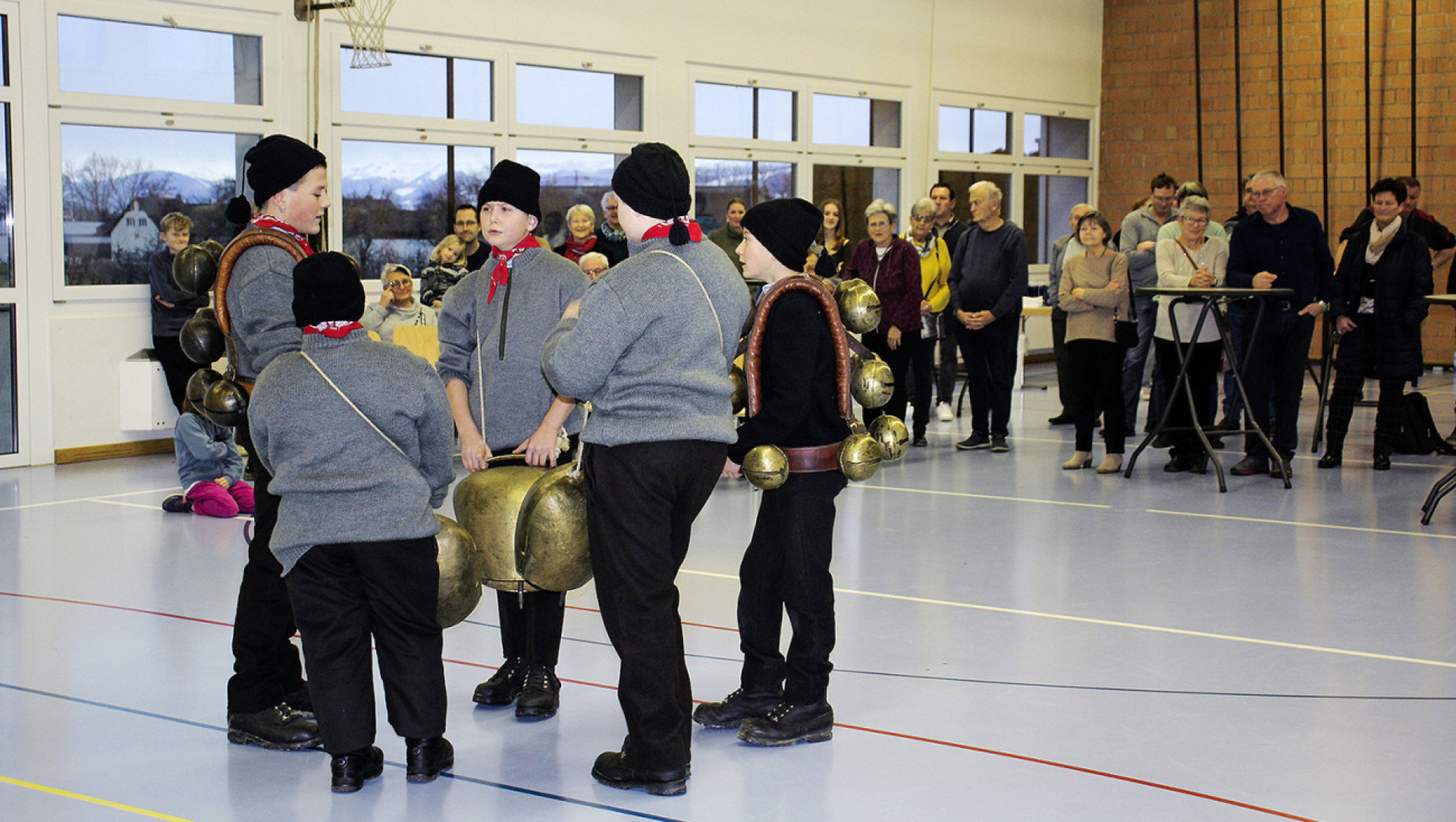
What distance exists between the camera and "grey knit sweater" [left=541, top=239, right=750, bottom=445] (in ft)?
10.2

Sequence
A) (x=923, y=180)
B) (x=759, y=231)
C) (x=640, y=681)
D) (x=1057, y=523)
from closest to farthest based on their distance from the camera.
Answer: (x=640, y=681) → (x=759, y=231) → (x=1057, y=523) → (x=923, y=180)

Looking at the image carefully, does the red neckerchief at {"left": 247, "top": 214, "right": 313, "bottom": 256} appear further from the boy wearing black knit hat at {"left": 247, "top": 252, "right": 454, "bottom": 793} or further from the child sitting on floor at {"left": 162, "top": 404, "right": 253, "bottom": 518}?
the child sitting on floor at {"left": 162, "top": 404, "right": 253, "bottom": 518}

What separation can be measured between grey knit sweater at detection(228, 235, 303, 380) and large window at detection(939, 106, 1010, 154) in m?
12.3

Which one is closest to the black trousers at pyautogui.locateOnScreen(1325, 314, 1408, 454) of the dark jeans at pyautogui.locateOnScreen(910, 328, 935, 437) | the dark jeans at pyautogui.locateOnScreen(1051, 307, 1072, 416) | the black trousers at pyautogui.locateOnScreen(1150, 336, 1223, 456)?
the black trousers at pyautogui.locateOnScreen(1150, 336, 1223, 456)

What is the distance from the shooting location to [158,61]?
9289 millimetres

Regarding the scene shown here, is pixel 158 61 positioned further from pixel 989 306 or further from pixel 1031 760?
pixel 1031 760

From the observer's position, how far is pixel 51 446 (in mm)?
8906

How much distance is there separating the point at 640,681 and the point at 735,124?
10430mm

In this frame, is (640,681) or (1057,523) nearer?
(640,681)

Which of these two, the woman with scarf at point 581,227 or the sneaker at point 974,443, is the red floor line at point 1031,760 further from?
the sneaker at point 974,443

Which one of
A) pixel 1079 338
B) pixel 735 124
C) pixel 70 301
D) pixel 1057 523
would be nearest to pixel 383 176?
pixel 70 301

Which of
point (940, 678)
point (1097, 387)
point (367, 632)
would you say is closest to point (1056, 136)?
point (1097, 387)

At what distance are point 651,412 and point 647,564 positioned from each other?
35 cm

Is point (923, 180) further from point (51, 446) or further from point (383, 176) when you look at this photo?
point (51, 446)
